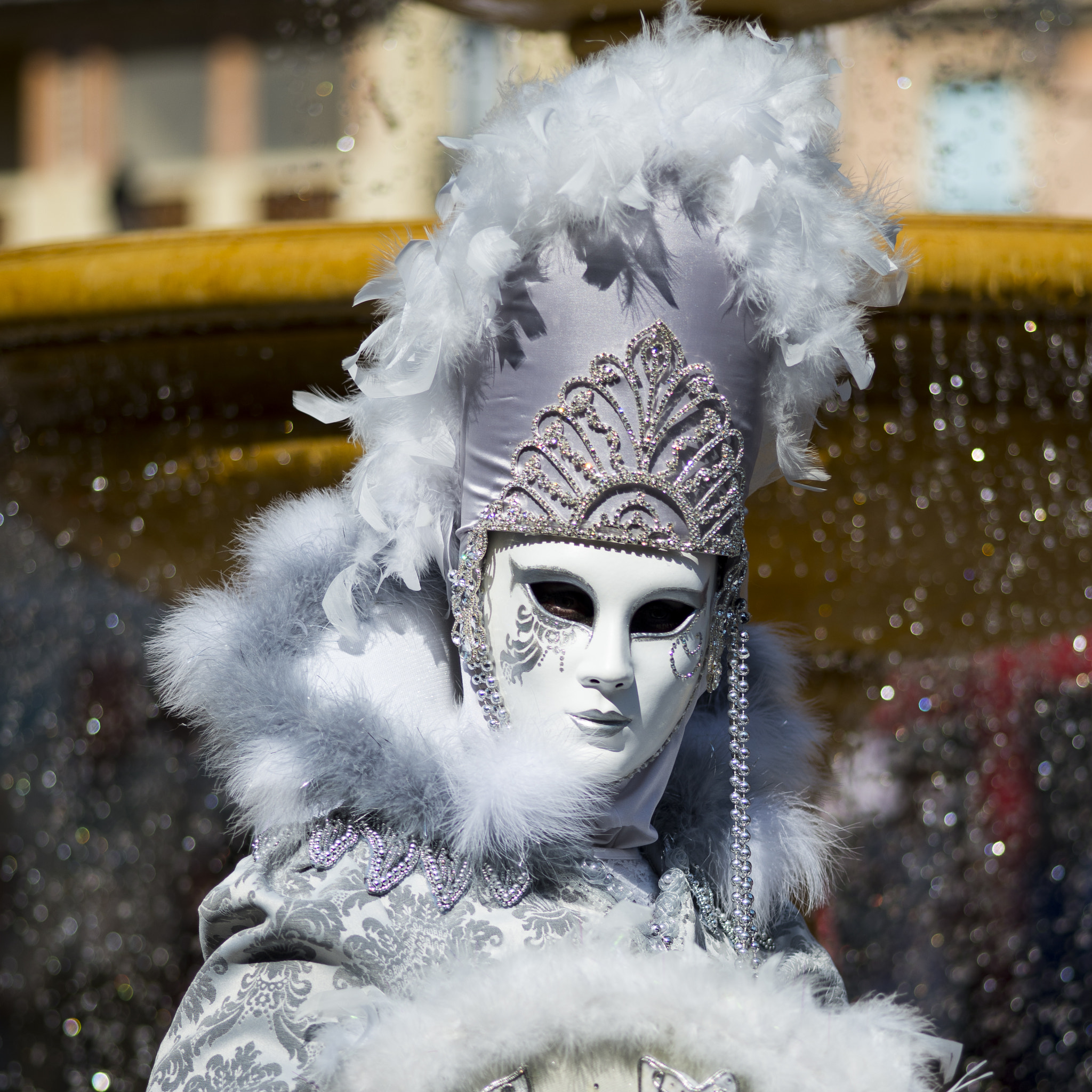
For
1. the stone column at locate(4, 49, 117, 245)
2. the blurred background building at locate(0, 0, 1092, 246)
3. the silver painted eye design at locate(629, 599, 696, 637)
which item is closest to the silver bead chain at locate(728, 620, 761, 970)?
the silver painted eye design at locate(629, 599, 696, 637)

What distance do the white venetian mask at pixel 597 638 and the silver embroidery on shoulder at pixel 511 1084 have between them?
0.35 meters

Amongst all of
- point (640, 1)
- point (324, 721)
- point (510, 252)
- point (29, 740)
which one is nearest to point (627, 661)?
point (324, 721)

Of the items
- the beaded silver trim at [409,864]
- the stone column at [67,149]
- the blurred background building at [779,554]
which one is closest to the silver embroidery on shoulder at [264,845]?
the beaded silver trim at [409,864]

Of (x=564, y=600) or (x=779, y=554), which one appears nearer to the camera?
(x=564, y=600)

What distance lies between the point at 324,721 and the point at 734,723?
0.47m

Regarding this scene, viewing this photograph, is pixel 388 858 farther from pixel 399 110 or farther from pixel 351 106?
pixel 399 110

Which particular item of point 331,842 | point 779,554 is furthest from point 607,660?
point 779,554

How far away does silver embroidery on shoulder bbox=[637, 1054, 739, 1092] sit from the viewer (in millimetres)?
1354

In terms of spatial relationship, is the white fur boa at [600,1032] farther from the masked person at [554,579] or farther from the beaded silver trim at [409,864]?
the beaded silver trim at [409,864]

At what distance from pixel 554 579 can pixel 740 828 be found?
1.23 feet

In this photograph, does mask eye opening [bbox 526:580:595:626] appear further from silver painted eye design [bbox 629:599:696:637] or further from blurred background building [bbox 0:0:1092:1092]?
blurred background building [bbox 0:0:1092:1092]

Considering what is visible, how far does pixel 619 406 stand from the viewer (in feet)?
5.15

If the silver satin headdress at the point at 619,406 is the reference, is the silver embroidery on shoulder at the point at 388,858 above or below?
below

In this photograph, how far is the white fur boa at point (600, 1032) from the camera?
133cm
